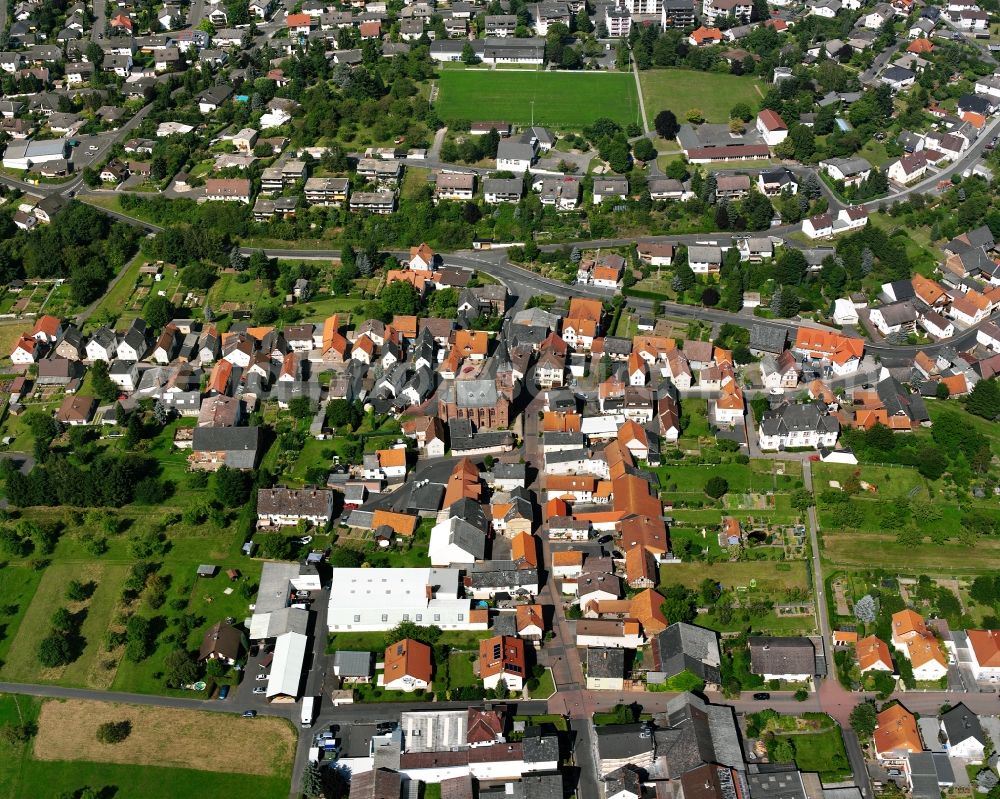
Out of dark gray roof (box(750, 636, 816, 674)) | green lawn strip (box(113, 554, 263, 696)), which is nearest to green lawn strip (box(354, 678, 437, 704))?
green lawn strip (box(113, 554, 263, 696))

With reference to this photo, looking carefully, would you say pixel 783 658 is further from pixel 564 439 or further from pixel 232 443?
pixel 232 443

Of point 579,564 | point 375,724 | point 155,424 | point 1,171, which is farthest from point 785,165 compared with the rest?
point 1,171

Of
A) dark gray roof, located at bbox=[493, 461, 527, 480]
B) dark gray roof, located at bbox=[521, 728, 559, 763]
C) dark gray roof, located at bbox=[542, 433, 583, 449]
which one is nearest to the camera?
dark gray roof, located at bbox=[521, 728, 559, 763]

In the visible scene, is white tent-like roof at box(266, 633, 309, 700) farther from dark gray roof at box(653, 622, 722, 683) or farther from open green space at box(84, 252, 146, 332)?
open green space at box(84, 252, 146, 332)

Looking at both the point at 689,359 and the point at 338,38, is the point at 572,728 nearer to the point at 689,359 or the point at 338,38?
the point at 689,359

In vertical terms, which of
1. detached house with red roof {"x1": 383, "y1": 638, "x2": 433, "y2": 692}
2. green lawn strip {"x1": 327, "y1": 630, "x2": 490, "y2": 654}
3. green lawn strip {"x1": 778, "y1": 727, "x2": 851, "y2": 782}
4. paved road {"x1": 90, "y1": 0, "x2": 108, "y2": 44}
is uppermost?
paved road {"x1": 90, "y1": 0, "x2": 108, "y2": 44}

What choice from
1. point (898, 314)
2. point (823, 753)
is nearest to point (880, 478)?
point (898, 314)

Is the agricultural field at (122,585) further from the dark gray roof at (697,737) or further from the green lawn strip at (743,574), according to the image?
the green lawn strip at (743,574)
